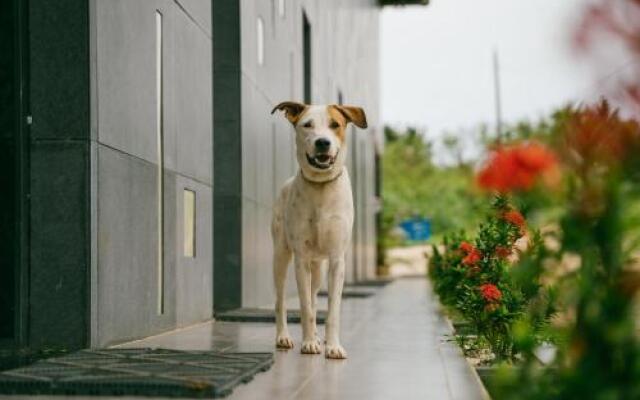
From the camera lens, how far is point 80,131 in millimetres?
6535

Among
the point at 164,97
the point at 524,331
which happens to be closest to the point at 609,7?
the point at 524,331

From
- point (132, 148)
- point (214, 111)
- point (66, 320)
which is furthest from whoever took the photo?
point (214, 111)

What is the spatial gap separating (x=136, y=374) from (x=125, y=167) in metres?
2.52

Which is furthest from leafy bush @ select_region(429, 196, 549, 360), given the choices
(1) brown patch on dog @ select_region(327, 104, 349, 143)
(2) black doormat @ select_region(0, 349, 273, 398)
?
(2) black doormat @ select_region(0, 349, 273, 398)

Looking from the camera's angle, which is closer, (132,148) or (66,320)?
(66,320)

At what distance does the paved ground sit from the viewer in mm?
5008

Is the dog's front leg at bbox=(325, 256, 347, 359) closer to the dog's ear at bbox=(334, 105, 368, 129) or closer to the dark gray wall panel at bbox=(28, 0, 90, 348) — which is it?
the dog's ear at bbox=(334, 105, 368, 129)

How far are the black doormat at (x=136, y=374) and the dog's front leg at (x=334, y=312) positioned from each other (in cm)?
51

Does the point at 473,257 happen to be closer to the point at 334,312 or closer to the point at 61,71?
the point at 334,312

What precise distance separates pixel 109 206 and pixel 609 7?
5.08 meters

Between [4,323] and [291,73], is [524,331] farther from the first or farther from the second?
[291,73]

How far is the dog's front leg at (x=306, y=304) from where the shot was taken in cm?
697

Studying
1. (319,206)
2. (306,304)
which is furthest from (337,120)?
(306,304)

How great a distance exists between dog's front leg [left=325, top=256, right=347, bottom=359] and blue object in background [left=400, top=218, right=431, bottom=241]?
1627 inches
